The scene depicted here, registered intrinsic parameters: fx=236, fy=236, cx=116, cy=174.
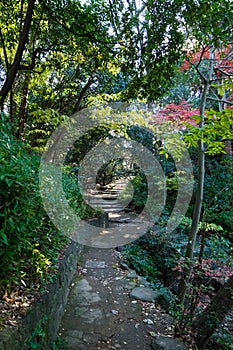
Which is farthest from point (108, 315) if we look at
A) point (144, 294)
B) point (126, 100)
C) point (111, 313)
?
point (126, 100)

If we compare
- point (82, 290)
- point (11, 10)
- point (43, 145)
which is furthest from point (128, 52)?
point (43, 145)

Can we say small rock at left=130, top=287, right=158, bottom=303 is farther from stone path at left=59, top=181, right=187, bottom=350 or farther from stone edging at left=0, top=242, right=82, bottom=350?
stone edging at left=0, top=242, right=82, bottom=350

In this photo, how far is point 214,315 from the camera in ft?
7.15

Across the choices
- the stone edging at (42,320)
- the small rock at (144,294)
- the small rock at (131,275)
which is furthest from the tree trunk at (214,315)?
the stone edging at (42,320)

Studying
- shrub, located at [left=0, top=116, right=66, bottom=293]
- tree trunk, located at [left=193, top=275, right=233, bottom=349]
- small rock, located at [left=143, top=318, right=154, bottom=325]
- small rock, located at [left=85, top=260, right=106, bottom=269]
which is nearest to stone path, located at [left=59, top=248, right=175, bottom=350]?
small rock, located at [left=143, top=318, right=154, bottom=325]

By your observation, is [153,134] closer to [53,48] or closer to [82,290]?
[53,48]

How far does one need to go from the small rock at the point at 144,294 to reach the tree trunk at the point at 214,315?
0.54 m

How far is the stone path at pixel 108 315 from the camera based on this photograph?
195 cm

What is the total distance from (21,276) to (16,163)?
0.68 metres

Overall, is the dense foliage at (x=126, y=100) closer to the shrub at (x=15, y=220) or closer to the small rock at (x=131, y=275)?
the shrub at (x=15, y=220)

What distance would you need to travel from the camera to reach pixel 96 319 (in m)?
2.21

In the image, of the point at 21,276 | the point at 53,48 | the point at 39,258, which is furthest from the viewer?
the point at 53,48

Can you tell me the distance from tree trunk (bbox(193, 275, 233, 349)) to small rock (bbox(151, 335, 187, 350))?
404 millimetres

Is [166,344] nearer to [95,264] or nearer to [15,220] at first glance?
[15,220]
